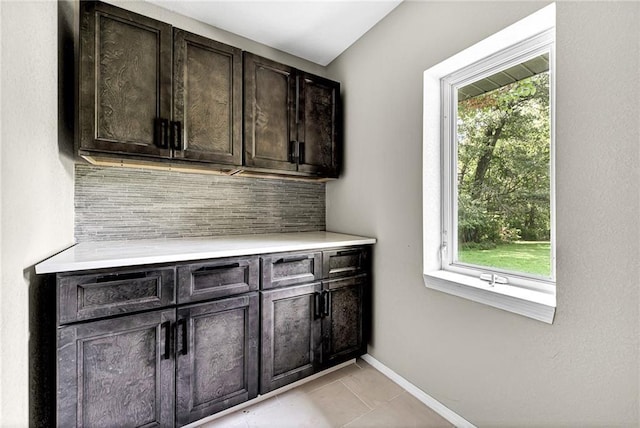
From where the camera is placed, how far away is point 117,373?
1258 mm

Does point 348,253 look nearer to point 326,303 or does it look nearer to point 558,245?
point 326,303

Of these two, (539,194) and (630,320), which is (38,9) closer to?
(539,194)

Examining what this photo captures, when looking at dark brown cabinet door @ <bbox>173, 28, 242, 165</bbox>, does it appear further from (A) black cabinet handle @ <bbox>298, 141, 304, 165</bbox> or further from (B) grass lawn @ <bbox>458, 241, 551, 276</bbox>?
(B) grass lawn @ <bbox>458, 241, 551, 276</bbox>

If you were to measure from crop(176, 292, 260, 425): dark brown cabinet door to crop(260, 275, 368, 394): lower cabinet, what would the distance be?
0.27 ft

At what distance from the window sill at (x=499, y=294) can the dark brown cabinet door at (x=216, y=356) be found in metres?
1.06

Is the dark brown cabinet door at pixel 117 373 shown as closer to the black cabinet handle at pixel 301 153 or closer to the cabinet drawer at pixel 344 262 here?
the cabinet drawer at pixel 344 262

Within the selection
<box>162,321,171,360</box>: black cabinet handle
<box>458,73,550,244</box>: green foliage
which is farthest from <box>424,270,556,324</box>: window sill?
<box>162,321,171,360</box>: black cabinet handle

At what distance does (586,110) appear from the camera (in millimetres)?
1041

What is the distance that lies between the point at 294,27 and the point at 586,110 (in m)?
1.86

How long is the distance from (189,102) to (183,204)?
72 centimetres

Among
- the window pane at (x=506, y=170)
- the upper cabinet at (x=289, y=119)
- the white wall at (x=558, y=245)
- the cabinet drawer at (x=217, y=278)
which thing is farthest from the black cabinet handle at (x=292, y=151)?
the window pane at (x=506, y=170)

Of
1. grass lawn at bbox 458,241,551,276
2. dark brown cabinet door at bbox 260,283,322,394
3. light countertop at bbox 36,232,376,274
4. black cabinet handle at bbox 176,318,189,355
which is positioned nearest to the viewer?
light countertop at bbox 36,232,376,274

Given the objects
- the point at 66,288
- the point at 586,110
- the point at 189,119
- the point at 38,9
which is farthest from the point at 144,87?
the point at 586,110

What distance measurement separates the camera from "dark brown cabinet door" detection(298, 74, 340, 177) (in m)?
2.14
